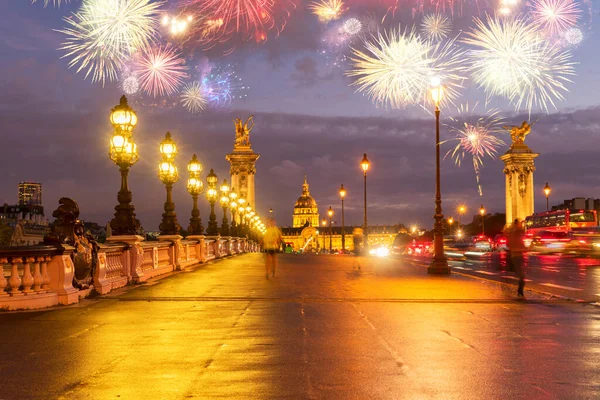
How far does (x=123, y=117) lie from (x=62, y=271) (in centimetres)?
824

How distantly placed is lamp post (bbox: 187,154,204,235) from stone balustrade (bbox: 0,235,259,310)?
10.7 metres

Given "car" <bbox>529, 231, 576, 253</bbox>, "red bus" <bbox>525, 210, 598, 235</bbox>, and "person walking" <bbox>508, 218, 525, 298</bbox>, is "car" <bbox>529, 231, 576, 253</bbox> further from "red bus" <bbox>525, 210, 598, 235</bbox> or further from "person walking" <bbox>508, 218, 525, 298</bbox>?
"person walking" <bbox>508, 218, 525, 298</bbox>

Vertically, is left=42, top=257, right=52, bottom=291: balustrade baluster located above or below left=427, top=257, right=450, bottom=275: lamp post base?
above

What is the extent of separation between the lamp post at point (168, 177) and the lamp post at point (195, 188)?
8.56 m

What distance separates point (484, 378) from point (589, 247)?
144ft

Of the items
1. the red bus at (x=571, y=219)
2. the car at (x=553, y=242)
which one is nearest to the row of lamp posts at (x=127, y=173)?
the car at (x=553, y=242)

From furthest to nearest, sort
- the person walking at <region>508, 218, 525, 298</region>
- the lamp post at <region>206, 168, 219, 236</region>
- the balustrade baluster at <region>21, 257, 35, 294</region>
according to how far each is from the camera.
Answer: the lamp post at <region>206, 168, 219, 236</region> → the person walking at <region>508, 218, 525, 298</region> → the balustrade baluster at <region>21, 257, 35, 294</region>

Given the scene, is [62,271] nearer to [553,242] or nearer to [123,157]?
[123,157]

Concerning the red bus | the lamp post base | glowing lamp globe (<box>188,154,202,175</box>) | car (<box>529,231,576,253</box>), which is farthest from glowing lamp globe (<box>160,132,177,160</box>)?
the red bus

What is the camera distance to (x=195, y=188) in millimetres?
39531

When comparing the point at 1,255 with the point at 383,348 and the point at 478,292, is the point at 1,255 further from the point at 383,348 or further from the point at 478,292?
the point at 478,292

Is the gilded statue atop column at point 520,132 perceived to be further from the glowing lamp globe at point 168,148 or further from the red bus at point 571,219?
the glowing lamp globe at point 168,148

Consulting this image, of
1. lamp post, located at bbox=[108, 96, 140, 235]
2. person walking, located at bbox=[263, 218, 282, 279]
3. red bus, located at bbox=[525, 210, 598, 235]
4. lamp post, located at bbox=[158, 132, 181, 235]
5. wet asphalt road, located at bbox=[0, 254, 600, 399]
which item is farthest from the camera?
red bus, located at bbox=[525, 210, 598, 235]

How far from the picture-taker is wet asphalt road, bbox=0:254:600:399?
25.6ft
